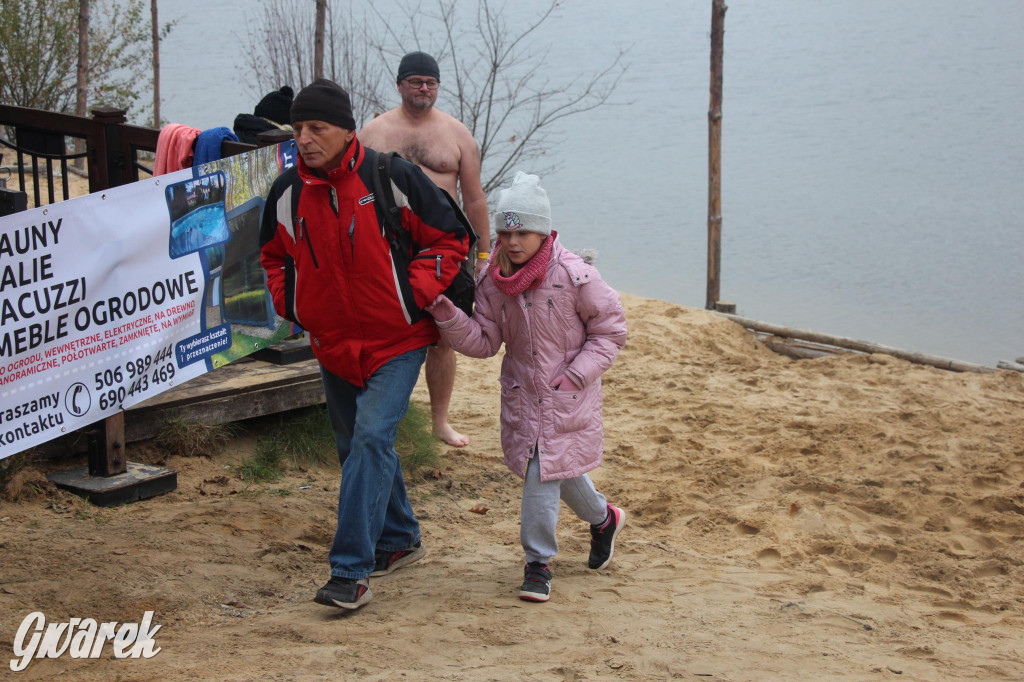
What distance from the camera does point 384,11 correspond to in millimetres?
13617

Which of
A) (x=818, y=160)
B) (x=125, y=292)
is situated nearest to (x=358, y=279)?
(x=125, y=292)

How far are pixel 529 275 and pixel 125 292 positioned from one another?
1.72 m

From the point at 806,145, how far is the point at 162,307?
10.1 meters

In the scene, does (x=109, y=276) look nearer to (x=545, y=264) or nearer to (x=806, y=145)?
(x=545, y=264)

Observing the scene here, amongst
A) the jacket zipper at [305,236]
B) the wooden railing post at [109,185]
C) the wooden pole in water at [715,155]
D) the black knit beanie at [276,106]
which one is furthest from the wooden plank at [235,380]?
the wooden pole in water at [715,155]

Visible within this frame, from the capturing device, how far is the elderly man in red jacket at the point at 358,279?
3.50 meters

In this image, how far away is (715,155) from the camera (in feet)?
A: 33.5

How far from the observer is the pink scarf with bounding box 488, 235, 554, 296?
3.69 m

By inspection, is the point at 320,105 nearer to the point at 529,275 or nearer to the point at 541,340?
the point at 529,275

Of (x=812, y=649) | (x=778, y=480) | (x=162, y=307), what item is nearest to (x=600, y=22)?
(x=778, y=480)

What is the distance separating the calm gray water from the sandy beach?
4.76 meters

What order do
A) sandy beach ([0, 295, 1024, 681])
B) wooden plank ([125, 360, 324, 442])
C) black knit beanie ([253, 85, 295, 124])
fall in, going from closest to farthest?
sandy beach ([0, 295, 1024, 681])
wooden plank ([125, 360, 324, 442])
black knit beanie ([253, 85, 295, 124])

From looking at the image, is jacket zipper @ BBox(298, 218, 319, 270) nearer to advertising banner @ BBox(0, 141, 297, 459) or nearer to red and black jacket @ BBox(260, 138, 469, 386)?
red and black jacket @ BBox(260, 138, 469, 386)

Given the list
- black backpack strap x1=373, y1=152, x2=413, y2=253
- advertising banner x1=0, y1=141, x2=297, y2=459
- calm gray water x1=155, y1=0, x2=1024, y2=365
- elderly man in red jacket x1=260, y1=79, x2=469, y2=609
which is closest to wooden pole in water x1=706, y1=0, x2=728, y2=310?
calm gray water x1=155, y1=0, x2=1024, y2=365
